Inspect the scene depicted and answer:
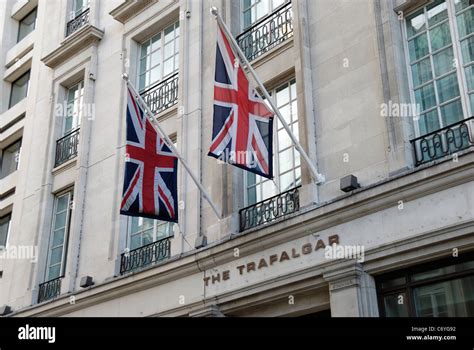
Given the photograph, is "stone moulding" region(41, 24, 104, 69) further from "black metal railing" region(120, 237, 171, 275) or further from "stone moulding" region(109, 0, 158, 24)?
"black metal railing" region(120, 237, 171, 275)

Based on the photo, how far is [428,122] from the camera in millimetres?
11625

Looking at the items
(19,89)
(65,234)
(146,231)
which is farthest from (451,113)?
(19,89)

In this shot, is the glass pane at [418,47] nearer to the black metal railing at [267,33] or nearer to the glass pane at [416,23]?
the glass pane at [416,23]

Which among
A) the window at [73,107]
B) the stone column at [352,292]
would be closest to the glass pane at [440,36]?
the stone column at [352,292]

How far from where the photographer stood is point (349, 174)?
39.4 feet

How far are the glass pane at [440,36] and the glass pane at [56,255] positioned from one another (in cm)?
1155

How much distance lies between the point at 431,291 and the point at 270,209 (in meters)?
3.75

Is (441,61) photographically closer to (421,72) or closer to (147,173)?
(421,72)

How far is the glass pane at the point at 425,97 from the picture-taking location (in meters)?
11.7

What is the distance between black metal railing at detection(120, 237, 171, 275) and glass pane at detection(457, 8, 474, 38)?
24.6 ft

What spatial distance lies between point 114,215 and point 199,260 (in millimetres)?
4010

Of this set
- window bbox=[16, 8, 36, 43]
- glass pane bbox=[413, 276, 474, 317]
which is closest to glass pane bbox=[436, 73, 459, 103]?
glass pane bbox=[413, 276, 474, 317]

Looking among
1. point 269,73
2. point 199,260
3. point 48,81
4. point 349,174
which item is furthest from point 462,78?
point 48,81

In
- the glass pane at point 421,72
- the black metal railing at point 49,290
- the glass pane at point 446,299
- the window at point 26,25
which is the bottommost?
the glass pane at point 446,299
